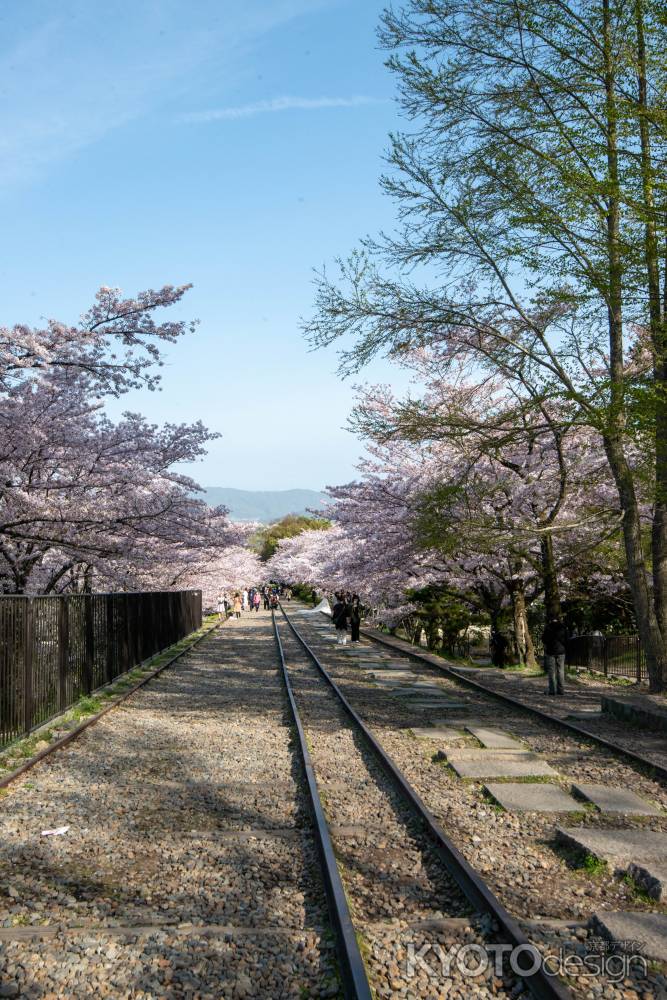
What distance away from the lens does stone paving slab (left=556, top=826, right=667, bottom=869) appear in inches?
227

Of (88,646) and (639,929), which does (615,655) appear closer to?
(88,646)

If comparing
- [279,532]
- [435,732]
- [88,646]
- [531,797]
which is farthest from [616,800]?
[279,532]

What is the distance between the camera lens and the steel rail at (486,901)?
3.77 metres

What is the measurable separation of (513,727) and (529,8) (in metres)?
11.5

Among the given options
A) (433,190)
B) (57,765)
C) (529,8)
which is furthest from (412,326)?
(57,765)

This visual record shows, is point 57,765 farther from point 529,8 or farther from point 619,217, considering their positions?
point 529,8

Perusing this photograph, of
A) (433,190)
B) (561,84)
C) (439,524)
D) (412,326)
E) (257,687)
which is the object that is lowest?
(257,687)

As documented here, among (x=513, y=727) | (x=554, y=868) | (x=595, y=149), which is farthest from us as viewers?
(x=595, y=149)

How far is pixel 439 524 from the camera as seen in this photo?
47.1ft

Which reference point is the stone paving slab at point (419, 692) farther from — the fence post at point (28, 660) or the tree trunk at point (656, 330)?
the fence post at point (28, 660)

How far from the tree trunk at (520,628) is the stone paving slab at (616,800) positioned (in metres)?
13.9

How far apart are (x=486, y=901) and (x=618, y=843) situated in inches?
73.9

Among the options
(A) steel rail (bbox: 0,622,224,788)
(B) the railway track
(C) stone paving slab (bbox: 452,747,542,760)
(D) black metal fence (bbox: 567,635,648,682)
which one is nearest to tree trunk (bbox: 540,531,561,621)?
(B) the railway track

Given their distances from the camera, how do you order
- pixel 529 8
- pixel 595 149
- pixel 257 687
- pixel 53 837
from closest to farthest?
pixel 53 837, pixel 595 149, pixel 529 8, pixel 257 687
